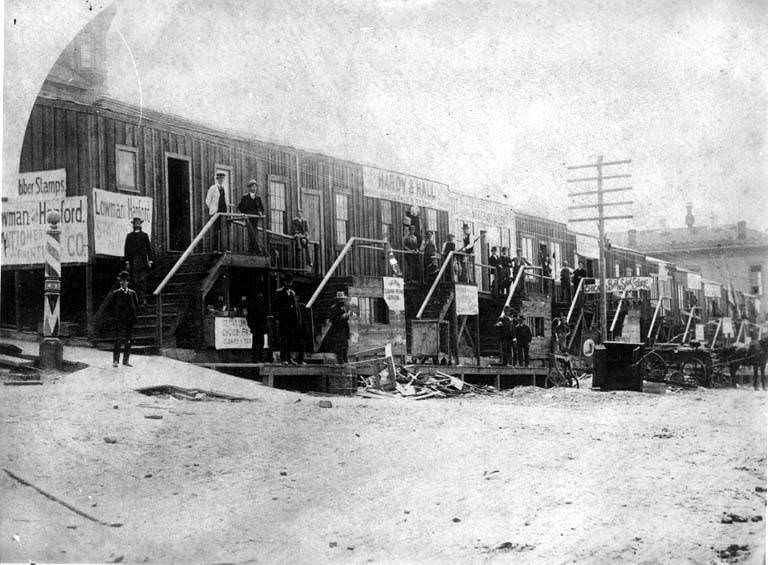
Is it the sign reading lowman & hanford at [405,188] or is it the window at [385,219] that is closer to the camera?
the sign reading lowman & hanford at [405,188]

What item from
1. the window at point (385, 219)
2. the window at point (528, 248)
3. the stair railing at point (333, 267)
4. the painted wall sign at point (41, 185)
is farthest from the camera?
the window at point (528, 248)

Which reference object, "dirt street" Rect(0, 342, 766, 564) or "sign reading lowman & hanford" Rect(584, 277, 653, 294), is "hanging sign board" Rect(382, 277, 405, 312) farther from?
"sign reading lowman & hanford" Rect(584, 277, 653, 294)

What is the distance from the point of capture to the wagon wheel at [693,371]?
9.83 m

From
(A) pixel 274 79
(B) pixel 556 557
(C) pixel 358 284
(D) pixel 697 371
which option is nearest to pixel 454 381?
(C) pixel 358 284

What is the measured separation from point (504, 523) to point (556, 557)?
483 mm

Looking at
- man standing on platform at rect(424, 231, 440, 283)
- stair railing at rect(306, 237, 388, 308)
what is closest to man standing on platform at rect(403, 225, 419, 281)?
man standing on platform at rect(424, 231, 440, 283)

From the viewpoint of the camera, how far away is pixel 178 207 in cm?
859

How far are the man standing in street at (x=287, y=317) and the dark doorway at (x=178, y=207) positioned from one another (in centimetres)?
123

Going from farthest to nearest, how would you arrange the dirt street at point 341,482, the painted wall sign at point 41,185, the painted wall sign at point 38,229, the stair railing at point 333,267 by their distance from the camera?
the stair railing at point 333,267, the painted wall sign at point 41,185, the painted wall sign at point 38,229, the dirt street at point 341,482

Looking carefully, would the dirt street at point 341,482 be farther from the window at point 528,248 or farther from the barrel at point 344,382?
the window at point 528,248

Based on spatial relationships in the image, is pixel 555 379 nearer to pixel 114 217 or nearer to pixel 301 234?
pixel 301 234

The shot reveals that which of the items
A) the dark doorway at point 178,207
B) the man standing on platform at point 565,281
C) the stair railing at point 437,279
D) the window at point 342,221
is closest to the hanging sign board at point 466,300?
the stair railing at point 437,279

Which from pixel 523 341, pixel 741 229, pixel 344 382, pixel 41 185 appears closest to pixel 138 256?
pixel 41 185

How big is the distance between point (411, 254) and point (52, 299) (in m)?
4.24
